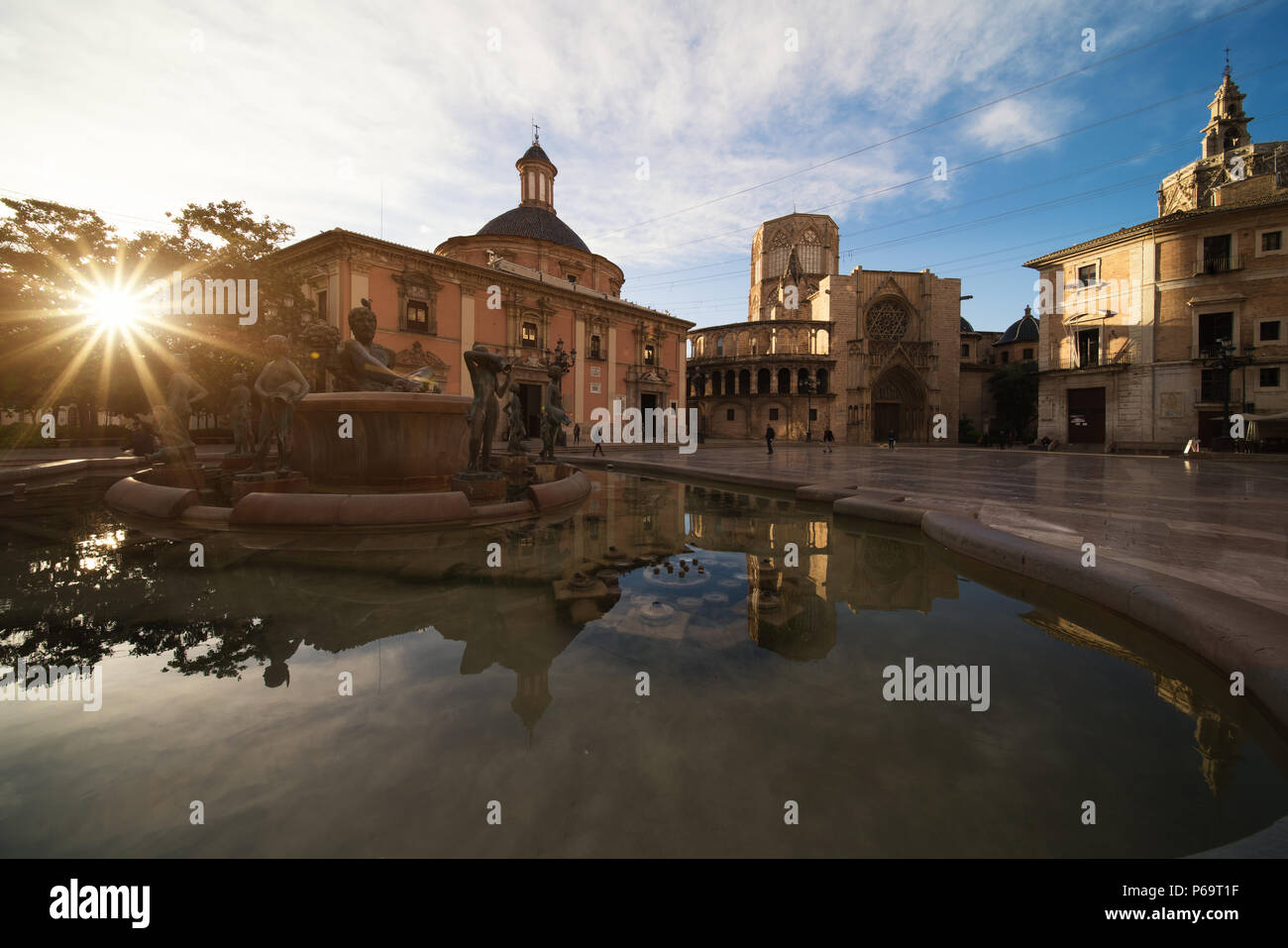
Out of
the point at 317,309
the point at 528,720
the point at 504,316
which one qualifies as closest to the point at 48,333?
the point at 317,309

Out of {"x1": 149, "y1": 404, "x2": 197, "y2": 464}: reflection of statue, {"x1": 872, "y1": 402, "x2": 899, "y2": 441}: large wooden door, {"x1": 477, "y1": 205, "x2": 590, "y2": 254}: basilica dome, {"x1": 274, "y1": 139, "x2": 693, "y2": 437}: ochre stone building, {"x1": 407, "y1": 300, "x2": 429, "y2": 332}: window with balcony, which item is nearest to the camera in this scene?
{"x1": 149, "y1": 404, "x2": 197, "y2": 464}: reflection of statue

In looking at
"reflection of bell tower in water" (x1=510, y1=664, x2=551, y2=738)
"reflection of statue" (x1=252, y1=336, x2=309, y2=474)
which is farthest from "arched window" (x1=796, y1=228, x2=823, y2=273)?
"reflection of bell tower in water" (x1=510, y1=664, x2=551, y2=738)

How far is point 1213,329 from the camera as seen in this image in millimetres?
25984

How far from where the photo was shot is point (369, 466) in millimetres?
6770

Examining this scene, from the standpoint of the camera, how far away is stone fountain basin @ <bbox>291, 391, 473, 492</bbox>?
21.4ft

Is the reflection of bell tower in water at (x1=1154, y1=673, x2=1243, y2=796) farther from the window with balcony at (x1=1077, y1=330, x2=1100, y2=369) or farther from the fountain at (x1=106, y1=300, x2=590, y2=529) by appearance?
the window with balcony at (x1=1077, y1=330, x2=1100, y2=369)

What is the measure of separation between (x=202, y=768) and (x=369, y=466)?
18.4 ft

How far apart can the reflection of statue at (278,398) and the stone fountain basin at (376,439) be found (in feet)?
0.55

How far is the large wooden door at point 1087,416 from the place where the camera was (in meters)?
29.3

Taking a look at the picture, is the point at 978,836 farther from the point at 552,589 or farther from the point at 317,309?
the point at 317,309

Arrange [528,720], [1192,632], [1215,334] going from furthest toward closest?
[1215,334]
[1192,632]
[528,720]

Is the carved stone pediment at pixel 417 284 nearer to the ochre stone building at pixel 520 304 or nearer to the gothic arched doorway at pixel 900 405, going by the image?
the ochre stone building at pixel 520 304

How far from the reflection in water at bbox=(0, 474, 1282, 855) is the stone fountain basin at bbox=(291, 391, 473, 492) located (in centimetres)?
181

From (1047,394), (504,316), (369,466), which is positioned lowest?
(369,466)
